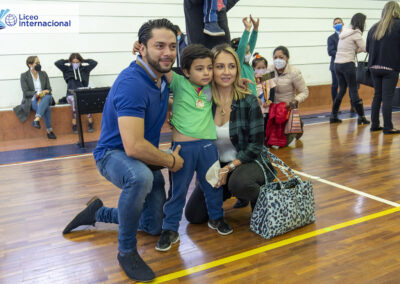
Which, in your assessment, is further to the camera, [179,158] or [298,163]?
[298,163]

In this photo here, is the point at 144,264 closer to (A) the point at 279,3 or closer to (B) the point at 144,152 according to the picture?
(B) the point at 144,152

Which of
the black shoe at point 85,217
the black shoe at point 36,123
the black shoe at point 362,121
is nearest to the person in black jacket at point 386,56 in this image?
the black shoe at point 362,121

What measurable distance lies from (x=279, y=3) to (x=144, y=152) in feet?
25.7

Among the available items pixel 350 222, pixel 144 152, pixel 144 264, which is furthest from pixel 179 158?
pixel 350 222

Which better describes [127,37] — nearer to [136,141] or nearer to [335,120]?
[335,120]

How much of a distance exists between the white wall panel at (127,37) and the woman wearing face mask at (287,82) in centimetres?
342

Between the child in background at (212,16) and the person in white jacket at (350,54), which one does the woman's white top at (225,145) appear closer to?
the child in background at (212,16)

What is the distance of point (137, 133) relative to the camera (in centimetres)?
193

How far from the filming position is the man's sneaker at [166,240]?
7.50ft

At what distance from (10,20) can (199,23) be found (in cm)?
521

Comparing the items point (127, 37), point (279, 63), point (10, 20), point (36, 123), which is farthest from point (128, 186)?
point (127, 37)

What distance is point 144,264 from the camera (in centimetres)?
201

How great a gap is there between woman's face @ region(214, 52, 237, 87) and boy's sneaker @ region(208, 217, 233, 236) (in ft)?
2.95

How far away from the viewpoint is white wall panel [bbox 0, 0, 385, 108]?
6.59 meters
